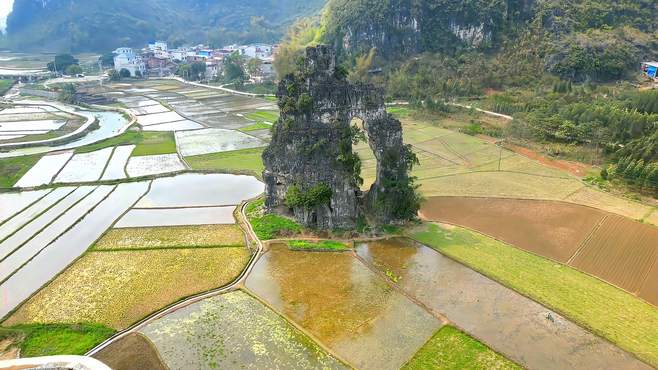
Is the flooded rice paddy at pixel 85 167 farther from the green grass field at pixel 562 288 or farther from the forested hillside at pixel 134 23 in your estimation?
the forested hillside at pixel 134 23

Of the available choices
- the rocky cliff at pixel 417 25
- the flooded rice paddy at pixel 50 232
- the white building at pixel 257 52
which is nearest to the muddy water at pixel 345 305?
→ the flooded rice paddy at pixel 50 232

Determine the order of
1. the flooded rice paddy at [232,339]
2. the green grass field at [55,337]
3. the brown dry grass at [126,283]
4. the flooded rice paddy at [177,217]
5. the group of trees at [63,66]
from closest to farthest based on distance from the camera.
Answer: the flooded rice paddy at [232,339] → the green grass field at [55,337] → the brown dry grass at [126,283] → the flooded rice paddy at [177,217] → the group of trees at [63,66]

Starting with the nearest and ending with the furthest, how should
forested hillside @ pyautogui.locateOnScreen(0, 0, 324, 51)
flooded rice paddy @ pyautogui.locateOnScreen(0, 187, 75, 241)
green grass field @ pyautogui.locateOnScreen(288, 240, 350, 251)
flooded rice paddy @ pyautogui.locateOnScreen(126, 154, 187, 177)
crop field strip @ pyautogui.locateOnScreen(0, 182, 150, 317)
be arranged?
crop field strip @ pyautogui.locateOnScreen(0, 182, 150, 317)
green grass field @ pyautogui.locateOnScreen(288, 240, 350, 251)
flooded rice paddy @ pyautogui.locateOnScreen(0, 187, 75, 241)
flooded rice paddy @ pyautogui.locateOnScreen(126, 154, 187, 177)
forested hillside @ pyautogui.locateOnScreen(0, 0, 324, 51)

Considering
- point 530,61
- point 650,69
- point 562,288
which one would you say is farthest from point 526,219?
point 650,69

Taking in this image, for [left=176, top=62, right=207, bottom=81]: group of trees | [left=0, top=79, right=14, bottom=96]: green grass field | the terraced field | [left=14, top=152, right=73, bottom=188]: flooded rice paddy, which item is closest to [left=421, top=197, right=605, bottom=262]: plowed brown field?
the terraced field

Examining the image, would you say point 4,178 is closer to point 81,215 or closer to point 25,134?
point 81,215

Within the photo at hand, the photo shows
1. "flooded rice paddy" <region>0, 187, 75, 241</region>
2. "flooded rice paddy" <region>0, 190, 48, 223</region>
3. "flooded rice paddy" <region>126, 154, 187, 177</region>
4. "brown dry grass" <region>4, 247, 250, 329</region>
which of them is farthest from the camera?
"flooded rice paddy" <region>126, 154, 187, 177</region>

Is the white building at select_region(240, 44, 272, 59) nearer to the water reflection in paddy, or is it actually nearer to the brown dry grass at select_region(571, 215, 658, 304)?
the water reflection in paddy
